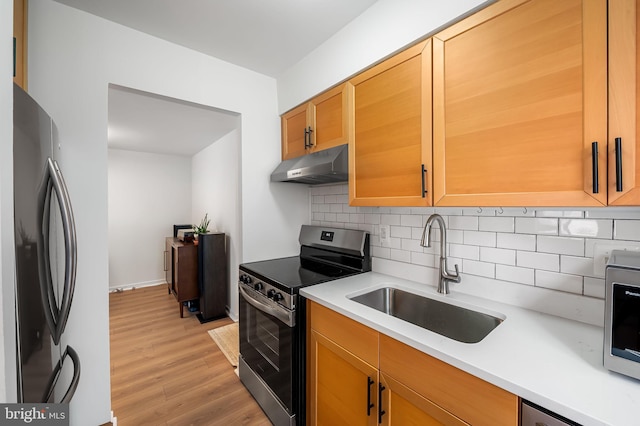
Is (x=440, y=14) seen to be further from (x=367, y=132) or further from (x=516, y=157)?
(x=516, y=157)

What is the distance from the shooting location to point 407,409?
38.6 inches

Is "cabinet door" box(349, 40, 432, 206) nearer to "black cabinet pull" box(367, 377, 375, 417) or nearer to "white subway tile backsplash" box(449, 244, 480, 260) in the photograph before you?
"white subway tile backsplash" box(449, 244, 480, 260)

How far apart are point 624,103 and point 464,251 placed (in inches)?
33.7

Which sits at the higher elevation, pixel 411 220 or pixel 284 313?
pixel 411 220

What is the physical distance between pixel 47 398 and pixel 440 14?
7.65 ft

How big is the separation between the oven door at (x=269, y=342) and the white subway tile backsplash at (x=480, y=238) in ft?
3.43

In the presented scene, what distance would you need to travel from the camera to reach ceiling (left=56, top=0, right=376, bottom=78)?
1.46 m

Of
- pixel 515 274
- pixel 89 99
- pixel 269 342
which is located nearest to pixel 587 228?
pixel 515 274

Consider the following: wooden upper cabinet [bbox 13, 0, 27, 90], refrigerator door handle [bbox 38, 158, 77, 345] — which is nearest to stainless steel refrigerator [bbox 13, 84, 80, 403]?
refrigerator door handle [bbox 38, 158, 77, 345]

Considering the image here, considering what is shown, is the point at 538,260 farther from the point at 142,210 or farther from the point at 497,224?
the point at 142,210

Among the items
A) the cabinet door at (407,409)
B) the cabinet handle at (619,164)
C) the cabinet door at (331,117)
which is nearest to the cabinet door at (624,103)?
the cabinet handle at (619,164)

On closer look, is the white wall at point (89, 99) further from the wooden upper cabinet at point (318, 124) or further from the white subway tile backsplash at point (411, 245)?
the white subway tile backsplash at point (411, 245)

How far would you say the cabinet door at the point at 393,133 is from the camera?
1.24 m

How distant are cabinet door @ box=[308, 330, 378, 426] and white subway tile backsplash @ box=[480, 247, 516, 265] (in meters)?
0.80
